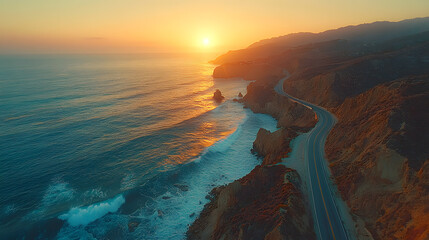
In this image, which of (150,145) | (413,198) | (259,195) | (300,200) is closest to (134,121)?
(150,145)

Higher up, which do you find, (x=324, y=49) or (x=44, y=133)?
(x=324, y=49)

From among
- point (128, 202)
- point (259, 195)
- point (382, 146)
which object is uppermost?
point (382, 146)

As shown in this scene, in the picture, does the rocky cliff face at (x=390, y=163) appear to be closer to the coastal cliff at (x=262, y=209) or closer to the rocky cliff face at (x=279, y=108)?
the coastal cliff at (x=262, y=209)

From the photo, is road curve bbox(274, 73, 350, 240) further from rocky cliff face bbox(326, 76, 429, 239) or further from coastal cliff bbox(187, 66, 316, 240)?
rocky cliff face bbox(326, 76, 429, 239)

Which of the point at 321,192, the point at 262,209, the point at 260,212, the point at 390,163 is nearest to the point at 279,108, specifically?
the point at 321,192

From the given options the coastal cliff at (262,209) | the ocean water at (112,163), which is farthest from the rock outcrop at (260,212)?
the ocean water at (112,163)

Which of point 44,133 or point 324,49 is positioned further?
point 324,49

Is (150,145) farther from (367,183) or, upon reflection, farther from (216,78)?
(216,78)
